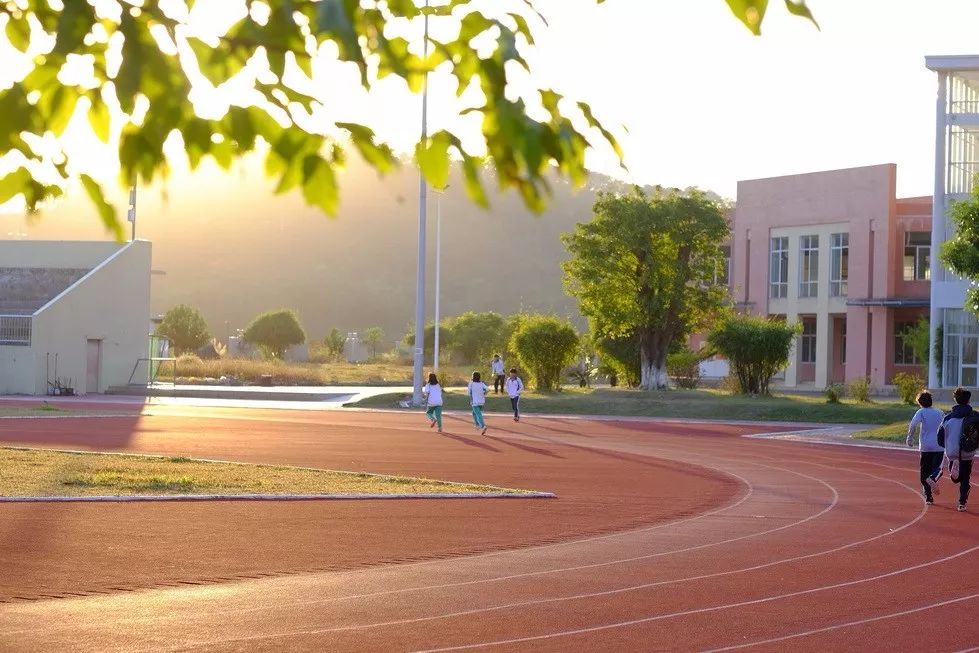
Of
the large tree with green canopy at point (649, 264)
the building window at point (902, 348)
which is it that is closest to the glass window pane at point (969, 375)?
the building window at point (902, 348)

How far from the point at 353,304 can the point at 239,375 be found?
9501 centimetres

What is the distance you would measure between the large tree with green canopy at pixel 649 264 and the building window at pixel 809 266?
50.7 ft

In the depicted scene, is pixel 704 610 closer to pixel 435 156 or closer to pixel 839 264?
pixel 435 156

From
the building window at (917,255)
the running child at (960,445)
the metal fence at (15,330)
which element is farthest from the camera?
the building window at (917,255)

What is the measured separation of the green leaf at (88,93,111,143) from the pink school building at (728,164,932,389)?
5821 cm

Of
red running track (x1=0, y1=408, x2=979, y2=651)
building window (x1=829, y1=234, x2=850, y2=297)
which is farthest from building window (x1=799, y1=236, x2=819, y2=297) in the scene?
red running track (x1=0, y1=408, x2=979, y2=651)

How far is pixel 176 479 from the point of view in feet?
60.2

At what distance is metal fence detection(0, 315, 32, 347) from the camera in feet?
166

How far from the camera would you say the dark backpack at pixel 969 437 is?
18.0 metres

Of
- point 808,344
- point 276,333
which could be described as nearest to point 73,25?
point 808,344

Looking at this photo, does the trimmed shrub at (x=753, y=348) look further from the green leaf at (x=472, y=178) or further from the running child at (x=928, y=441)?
the green leaf at (x=472, y=178)

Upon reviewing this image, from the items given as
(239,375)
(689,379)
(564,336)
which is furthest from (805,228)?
(239,375)

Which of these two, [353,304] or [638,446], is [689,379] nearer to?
[638,446]

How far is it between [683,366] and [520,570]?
47.1 m
